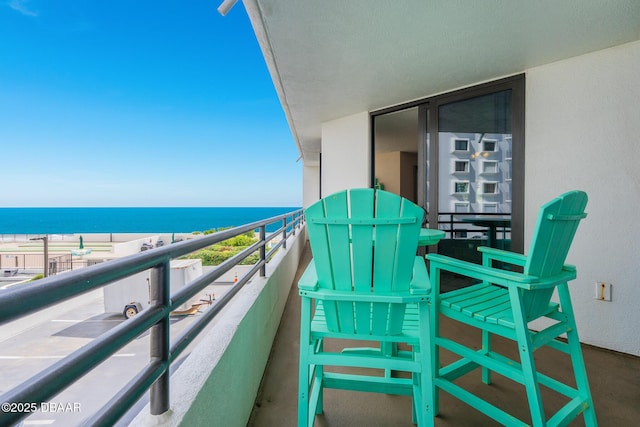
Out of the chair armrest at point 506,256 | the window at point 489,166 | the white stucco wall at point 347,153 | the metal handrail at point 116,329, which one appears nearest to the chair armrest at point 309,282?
the metal handrail at point 116,329

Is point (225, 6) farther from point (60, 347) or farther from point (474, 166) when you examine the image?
point (60, 347)

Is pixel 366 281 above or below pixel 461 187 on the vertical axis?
below

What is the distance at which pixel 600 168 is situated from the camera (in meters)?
2.17

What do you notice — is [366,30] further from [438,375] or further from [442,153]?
[438,375]

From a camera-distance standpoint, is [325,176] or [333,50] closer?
[333,50]

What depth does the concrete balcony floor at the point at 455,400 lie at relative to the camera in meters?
1.41

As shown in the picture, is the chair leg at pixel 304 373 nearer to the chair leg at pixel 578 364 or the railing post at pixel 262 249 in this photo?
the railing post at pixel 262 249

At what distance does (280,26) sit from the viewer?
1.98 metres

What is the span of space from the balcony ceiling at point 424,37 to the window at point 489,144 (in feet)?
1.84

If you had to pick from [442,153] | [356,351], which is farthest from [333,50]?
[356,351]

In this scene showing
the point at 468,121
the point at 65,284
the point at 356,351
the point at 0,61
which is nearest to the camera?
the point at 65,284

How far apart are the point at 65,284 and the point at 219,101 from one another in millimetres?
22357

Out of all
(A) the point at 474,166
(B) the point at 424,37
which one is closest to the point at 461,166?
(A) the point at 474,166

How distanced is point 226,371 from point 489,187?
269 cm
